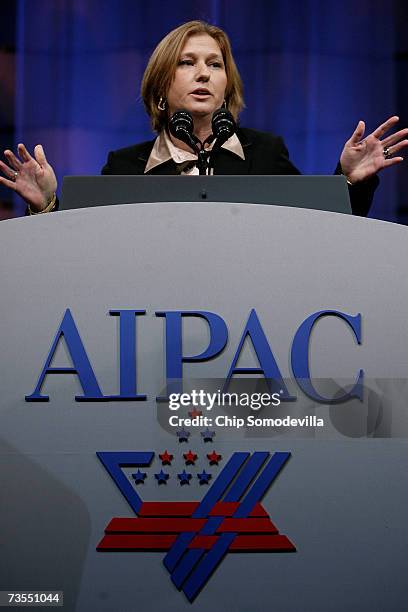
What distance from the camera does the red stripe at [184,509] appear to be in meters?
1.17

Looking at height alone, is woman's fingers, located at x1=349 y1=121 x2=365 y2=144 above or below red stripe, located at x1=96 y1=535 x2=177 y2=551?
above

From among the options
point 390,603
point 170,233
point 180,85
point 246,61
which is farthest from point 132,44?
point 390,603

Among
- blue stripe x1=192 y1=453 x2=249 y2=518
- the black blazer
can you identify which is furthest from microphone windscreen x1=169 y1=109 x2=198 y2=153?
blue stripe x1=192 y1=453 x2=249 y2=518

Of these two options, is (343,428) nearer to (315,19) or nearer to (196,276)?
(196,276)

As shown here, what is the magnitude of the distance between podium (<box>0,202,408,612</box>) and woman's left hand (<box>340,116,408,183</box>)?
449 mm

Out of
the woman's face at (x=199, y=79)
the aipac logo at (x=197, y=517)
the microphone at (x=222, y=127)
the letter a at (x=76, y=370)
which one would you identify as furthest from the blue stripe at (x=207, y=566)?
the woman's face at (x=199, y=79)

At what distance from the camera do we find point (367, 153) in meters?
1.65

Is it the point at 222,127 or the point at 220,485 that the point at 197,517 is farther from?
the point at 222,127

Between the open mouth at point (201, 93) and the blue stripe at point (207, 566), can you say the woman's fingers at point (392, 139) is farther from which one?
the blue stripe at point (207, 566)

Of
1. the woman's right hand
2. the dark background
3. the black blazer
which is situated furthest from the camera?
the dark background

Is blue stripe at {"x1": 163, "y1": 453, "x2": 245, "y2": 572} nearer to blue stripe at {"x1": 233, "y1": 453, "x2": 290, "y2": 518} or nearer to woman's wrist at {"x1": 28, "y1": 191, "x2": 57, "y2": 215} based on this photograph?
blue stripe at {"x1": 233, "y1": 453, "x2": 290, "y2": 518}

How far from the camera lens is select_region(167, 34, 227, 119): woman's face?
2000mm

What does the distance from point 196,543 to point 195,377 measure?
20 cm

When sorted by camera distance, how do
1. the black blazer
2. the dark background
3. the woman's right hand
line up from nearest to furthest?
the woman's right hand → the black blazer → the dark background
